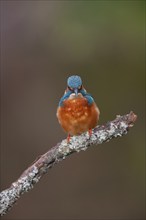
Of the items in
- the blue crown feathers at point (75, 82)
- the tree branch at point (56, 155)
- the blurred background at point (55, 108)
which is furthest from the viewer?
the blurred background at point (55, 108)

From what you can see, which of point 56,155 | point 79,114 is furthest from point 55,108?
point 56,155

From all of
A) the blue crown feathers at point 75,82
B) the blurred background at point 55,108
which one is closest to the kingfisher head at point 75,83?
the blue crown feathers at point 75,82

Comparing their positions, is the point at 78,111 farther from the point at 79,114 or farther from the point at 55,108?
the point at 55,108

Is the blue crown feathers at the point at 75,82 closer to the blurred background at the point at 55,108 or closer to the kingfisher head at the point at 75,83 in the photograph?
the kingfisher head at the point at 75,83

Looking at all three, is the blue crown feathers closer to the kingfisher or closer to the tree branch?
the kingfisher

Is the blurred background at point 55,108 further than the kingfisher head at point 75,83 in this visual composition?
Yes

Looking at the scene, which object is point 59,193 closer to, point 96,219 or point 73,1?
point 96,219

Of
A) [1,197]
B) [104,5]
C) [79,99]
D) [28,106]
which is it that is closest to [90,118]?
[79,99]
